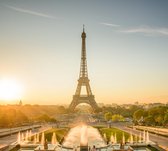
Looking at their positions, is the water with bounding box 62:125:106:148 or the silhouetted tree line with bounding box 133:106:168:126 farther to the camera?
the silhouetted tree line with bounding box 133:106:168:126

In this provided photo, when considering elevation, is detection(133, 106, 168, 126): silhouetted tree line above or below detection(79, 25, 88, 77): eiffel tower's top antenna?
below

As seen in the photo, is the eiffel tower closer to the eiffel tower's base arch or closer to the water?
the eiffel tower's base arch

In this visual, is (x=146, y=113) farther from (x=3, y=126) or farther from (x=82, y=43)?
(x=3, y=126)

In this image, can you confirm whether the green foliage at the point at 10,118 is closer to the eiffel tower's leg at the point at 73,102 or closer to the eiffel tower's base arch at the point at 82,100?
the eiffel tower's leg at the point at 73,102

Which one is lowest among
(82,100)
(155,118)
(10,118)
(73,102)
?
(10,118)

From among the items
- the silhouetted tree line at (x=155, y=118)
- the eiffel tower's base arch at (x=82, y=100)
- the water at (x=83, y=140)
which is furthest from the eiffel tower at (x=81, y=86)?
the water at (x=83, y=140)

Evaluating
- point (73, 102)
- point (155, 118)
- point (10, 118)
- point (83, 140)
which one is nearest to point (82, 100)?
point (73, 102)

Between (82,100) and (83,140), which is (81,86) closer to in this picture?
(82,100)

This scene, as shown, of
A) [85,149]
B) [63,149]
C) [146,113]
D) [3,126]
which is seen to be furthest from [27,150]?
[146,113]

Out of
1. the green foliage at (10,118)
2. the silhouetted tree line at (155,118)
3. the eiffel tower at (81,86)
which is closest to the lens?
the green foliage at (10,118)

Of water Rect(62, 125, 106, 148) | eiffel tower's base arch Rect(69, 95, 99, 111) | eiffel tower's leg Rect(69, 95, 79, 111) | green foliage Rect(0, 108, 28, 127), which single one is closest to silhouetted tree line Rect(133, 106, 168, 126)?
eiffel tower's base arch Rect(69, 95, 99, 111)

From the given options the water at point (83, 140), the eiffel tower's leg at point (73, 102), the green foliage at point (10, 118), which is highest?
the eiffel tower's leg at point (73, 102)
